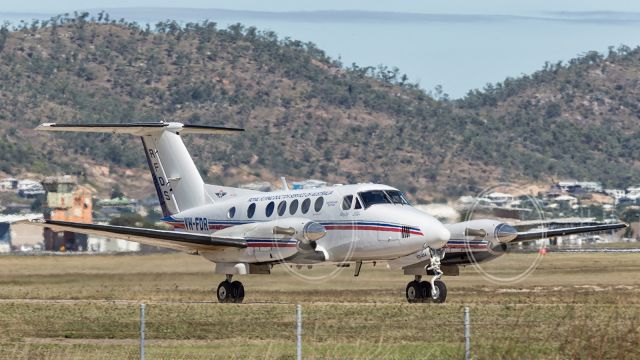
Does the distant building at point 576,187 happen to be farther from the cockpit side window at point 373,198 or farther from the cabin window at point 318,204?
the cockpit side window at point 373,198

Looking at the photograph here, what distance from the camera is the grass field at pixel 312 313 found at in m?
23.4

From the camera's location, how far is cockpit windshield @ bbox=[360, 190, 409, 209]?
35688mm

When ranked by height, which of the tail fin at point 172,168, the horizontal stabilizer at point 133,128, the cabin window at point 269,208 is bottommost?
the cabin window at point 269,208

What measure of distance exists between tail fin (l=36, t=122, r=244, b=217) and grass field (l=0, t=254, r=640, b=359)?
2977 millimetres

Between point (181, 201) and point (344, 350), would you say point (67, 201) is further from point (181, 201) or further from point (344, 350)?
point (344, 350)

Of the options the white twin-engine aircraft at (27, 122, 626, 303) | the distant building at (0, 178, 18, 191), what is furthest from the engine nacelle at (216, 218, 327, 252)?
the distant building at (0, 178, 18, 191)

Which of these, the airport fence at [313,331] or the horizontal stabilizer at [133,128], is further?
the horizontal stabilizer at [133,128]

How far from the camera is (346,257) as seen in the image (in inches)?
1415

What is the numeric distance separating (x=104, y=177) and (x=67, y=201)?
249ft

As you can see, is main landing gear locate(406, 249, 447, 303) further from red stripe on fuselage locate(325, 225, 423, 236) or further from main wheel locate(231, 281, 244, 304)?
main wheel locate(231, 281, 244, 304)

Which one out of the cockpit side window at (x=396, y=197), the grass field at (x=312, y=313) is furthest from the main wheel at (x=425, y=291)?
the cockpit side window at (x=396, y=197)

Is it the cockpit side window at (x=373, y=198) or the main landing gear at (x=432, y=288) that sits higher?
the cockpit side window at (x=373, y=198)

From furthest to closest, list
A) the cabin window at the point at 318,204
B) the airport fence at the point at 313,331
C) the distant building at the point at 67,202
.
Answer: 1. the distant building at the point at 67,202
2. the cabin window at the point at 318,204
3. the airport fence at the point at 313,331

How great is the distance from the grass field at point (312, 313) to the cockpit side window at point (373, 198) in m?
2.75
